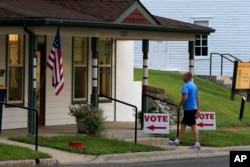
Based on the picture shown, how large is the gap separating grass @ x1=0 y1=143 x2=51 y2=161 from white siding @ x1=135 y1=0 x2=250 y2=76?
2247cm

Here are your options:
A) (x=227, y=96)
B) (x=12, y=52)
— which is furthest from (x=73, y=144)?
(x=227, y=96)

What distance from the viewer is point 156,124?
20.5 m

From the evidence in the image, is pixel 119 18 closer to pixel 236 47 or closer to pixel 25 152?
pixel 25 152

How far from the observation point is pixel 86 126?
68.0 ft

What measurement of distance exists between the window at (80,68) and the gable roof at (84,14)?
147cm

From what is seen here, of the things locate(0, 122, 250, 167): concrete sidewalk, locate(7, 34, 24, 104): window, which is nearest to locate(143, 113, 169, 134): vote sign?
locate(0, 122, 250, 167): concrete sidewalk

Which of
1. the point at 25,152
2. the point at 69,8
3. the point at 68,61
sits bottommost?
the point at 25,152

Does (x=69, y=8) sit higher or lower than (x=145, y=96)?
higher

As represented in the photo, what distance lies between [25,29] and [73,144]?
316 centimetres

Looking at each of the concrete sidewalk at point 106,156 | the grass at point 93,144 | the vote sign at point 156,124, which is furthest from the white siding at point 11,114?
the vote sign at point 156,124

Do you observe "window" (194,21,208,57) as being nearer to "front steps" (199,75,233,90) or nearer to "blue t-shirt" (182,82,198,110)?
"front steps" (199,75,233,90)

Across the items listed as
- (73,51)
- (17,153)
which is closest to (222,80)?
(73,51)

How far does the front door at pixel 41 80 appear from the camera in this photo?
22719 mm

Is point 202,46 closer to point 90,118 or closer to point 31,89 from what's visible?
point 90,118
